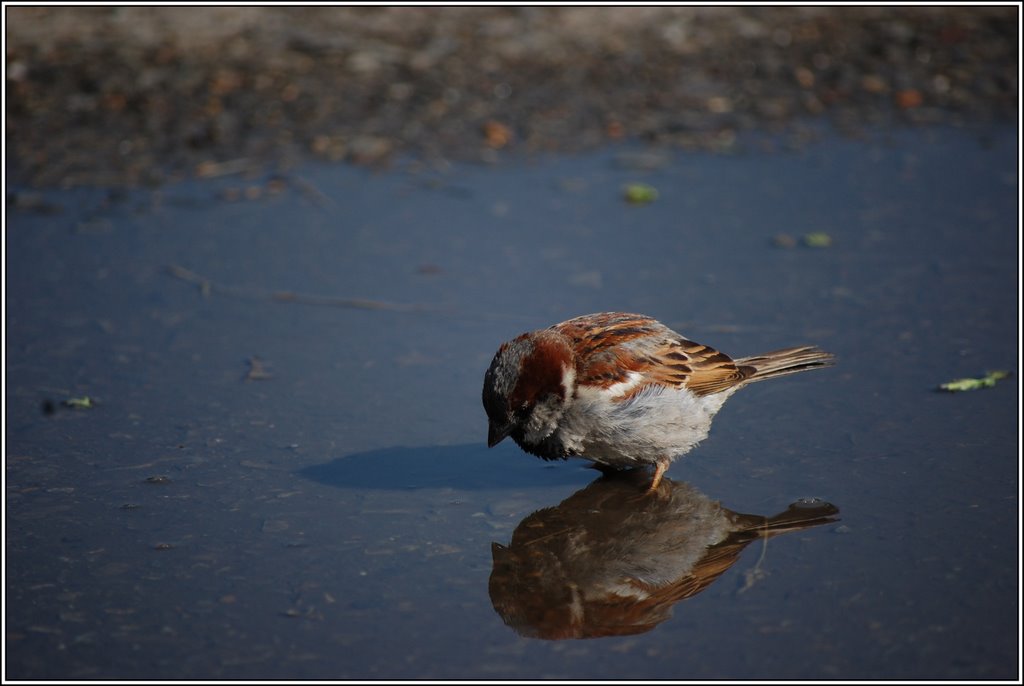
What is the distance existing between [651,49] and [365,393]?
522 cm

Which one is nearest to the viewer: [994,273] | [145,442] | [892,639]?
[892,639]

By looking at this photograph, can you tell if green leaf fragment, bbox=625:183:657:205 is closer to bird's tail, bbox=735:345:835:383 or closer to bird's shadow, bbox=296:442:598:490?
bird's tail, bbox=735:345:835:383

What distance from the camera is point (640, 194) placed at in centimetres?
786

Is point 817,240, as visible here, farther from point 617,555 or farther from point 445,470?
point 617,555

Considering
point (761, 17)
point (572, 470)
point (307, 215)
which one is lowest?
point (572, 470)

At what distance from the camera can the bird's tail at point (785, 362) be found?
5.38 meters

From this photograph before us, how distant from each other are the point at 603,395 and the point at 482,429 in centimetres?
81

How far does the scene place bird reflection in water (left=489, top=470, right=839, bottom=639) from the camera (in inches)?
162

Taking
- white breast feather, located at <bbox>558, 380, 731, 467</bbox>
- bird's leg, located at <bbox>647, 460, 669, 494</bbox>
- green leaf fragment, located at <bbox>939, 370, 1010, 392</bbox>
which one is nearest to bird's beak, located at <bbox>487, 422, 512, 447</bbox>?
white breast feather, located at <bbox>558, 380, 731, 467</bbox>

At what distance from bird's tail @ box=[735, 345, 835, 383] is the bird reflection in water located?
755 mm

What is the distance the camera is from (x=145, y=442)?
17.3 ft

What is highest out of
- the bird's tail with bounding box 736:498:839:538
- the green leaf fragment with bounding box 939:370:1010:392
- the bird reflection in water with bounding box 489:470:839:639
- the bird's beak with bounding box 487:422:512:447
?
the green leaf fragment with bounding box 939:370:1010:392


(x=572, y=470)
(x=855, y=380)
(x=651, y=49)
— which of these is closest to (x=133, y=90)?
(x=651, y=49)

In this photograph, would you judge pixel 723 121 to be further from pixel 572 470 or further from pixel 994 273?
pixel 572 470
